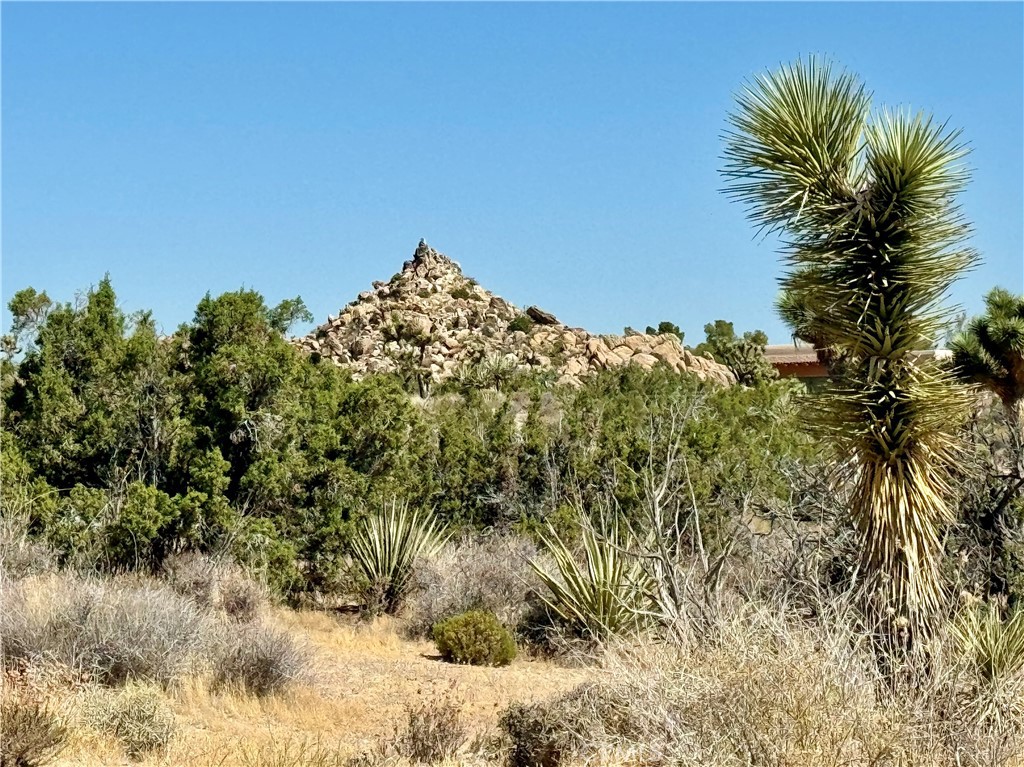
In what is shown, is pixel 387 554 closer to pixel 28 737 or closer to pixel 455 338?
pixel 28 737

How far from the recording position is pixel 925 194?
9000 millimetres

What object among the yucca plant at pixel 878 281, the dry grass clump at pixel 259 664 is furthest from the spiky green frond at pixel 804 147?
the dry grass clump at pixel 259 664

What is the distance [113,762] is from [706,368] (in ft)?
153

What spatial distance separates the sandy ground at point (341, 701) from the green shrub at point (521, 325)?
139 feet

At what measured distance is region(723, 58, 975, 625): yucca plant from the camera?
8.77 metres

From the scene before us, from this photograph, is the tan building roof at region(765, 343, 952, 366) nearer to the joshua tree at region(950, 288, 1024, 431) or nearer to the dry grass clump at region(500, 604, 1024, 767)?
the joshua tree at region(950, 288, 1024, 431)

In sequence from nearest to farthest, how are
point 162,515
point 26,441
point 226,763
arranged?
1. point 226,763
2. point 162,515
3. point 26,441

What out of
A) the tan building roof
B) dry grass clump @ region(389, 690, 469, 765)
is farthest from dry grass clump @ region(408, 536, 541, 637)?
the tan building roof

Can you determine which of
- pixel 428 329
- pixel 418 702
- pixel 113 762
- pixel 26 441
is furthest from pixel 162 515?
pixel 428 329

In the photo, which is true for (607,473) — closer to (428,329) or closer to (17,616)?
(17,616)

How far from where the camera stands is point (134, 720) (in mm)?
8586

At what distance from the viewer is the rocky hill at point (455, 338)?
48.8 meters

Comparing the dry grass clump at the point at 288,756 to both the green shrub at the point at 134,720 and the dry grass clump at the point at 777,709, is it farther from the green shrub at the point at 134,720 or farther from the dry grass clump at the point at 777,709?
the dry grass clump at the point at 777,709

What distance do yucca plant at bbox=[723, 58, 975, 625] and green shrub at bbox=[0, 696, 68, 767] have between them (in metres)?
5.79
